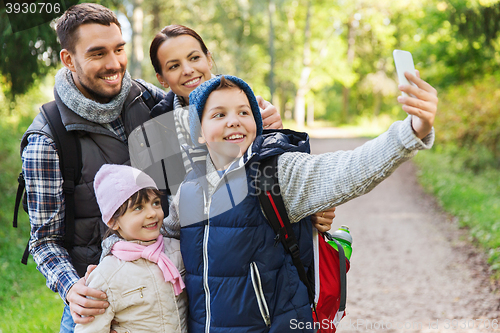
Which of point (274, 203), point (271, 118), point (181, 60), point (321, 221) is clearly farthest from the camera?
point (181, 60)

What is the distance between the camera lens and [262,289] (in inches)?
65.2

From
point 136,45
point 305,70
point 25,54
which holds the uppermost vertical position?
point 136,45

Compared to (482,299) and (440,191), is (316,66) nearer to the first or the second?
(440,191)

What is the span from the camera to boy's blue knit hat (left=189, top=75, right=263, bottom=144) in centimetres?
186

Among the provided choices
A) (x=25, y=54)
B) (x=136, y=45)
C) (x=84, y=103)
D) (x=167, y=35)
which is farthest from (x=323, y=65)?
(x=84, y=103)

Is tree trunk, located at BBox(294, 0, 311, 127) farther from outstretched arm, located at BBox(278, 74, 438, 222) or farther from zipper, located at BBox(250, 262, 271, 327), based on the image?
zipper, located at BBox(250, 262, 271, 327)

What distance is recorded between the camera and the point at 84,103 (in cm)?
209

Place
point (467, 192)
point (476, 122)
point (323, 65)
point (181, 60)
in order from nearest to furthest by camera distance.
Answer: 1. point (181, 60)
2. point (467, 192)
3. point (476, 122)
4. point (323, 65)

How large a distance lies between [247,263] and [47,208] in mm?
1088

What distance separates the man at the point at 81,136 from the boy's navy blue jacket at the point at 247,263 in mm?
567

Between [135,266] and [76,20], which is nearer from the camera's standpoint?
[135,266]

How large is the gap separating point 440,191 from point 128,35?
370 inches

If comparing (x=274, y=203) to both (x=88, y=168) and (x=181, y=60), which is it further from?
(x=181, y=60)

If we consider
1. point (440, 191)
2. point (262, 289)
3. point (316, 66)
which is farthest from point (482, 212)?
point (316, 66)
